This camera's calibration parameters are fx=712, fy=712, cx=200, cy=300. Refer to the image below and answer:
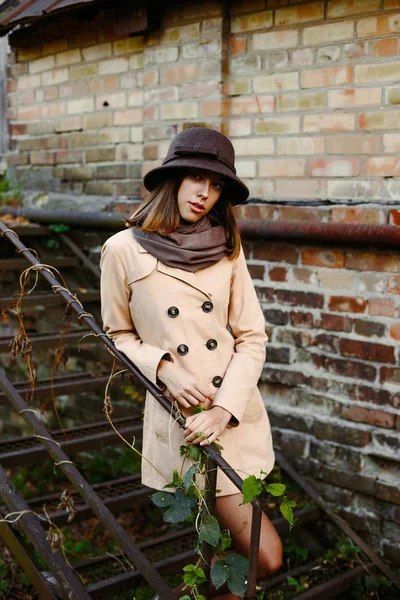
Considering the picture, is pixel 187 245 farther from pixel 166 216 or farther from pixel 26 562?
pixel 26 562

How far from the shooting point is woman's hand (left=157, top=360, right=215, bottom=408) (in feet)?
7.17

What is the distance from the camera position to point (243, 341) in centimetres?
240

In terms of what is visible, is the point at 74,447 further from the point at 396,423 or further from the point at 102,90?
the point at 102,90

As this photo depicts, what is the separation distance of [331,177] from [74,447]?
1.81m

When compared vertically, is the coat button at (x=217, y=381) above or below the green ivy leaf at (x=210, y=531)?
above

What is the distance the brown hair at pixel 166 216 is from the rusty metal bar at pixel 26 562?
1455 millimetres

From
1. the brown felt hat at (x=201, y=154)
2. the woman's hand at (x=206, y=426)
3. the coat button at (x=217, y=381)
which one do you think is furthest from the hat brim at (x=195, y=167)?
the woman's hand at (x=206, y=426)

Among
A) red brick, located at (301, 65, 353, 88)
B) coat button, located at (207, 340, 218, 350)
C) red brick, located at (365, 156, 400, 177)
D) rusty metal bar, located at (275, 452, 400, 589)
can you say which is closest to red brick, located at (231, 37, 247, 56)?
red brick, located at (301, 65, 353, 88)

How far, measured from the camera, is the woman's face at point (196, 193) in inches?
89.5

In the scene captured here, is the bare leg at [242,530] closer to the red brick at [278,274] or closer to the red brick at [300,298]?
the red brick at [300,298]

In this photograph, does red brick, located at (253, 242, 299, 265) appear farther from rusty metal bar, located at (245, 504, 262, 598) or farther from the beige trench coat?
rusty metal bar, located at (245, 504, 262, 598)

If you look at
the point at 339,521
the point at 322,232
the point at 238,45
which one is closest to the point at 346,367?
the point at 322,232

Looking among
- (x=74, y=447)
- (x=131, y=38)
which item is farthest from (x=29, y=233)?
(x=74, y=447)

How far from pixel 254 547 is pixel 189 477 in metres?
0.27
